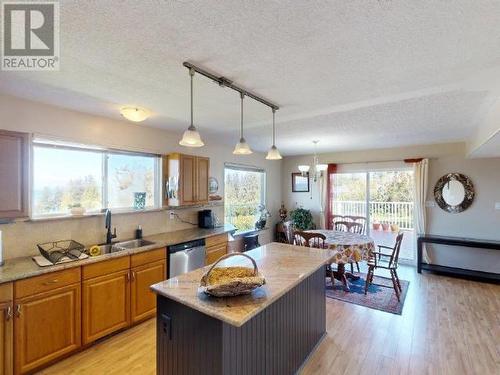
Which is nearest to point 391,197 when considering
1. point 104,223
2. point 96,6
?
point 104,223

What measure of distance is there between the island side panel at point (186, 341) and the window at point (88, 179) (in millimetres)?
1918

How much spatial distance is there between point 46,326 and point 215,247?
82.7 inches

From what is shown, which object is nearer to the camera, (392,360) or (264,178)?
(392,360)

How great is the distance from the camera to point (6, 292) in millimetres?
1911

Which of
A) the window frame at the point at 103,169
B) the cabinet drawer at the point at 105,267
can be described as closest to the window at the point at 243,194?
the window frame at the point at 103,169

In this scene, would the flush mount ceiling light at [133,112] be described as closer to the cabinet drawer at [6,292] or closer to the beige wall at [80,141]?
the beige wall at [80,141]

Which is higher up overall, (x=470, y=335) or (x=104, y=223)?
(x=104, y=223)

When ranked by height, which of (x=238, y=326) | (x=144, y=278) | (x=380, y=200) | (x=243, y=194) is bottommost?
(x=144, y=278)

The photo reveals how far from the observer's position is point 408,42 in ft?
4.99

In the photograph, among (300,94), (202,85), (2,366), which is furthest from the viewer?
(300,94)

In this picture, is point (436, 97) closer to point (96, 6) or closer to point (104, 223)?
point (96, 6)

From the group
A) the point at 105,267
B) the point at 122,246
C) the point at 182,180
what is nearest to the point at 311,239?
the point at 182,180

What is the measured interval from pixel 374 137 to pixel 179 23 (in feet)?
12.4

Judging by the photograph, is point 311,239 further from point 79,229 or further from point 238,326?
point 79,229
